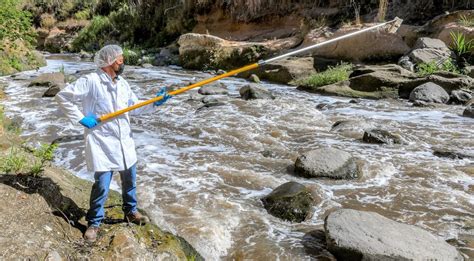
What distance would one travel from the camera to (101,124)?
10.1ft

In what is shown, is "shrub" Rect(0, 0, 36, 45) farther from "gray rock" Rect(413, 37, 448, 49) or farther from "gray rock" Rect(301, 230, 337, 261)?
"gray rock" Rect(413, 37, 448, 49)

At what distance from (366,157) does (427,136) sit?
194cm

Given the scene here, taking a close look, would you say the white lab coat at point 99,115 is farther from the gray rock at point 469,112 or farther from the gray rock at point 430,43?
the gray rock at point 430,43

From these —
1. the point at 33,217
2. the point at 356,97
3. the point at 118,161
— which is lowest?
the point at 356,97

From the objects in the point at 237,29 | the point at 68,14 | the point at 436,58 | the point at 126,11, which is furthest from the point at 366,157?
the point at 68,14

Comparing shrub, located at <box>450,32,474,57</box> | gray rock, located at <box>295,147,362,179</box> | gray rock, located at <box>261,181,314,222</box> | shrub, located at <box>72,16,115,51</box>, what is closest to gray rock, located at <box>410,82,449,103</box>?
shrub, located at <box>450,32,474,57</box>

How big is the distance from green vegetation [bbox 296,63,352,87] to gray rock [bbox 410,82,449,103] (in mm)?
2282

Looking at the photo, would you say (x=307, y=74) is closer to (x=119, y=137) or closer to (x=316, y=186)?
(x=316, y=186)

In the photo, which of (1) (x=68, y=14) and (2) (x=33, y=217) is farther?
(1) (x=68, y=14)

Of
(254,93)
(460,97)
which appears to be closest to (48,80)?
(254,93)

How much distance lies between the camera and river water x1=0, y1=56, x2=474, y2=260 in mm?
3969

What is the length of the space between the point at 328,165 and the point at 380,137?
196 centimetres

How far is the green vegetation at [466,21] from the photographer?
11.9 meters

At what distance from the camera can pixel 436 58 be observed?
1159 centimetres
